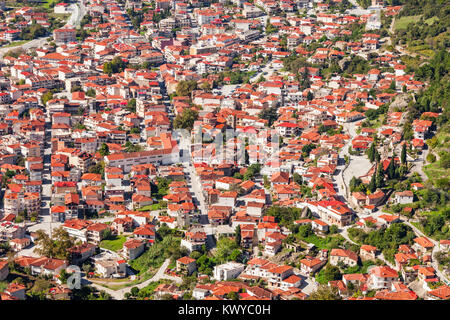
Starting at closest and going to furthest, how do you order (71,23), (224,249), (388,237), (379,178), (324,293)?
(324,293) → (388,237) → (224,249) → (379,178) → (71,23)

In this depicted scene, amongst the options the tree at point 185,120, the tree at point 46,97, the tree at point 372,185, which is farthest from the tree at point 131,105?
the tree at point 372,185

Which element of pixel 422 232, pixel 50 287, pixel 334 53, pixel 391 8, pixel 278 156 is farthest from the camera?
→ pixel 391 8

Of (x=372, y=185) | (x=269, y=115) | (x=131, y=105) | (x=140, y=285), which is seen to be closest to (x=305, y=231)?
(x=372, y=185)

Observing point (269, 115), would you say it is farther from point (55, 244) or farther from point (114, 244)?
point (55, 244)

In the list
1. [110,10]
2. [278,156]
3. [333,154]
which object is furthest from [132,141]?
[110,10]
